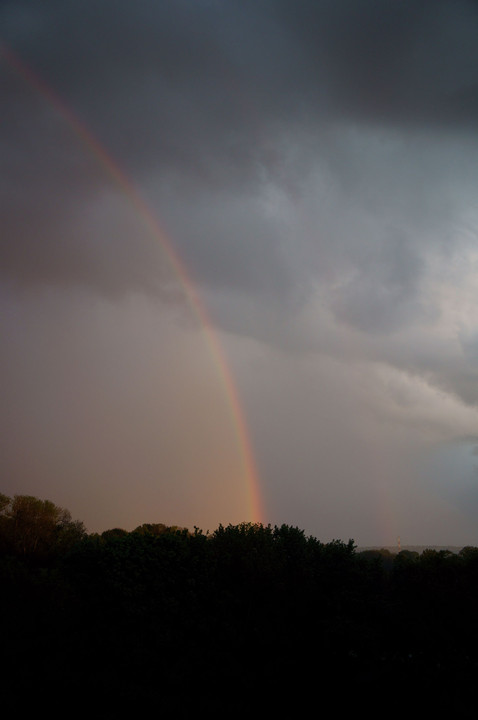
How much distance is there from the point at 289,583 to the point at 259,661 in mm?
6663

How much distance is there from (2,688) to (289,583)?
61.6ft

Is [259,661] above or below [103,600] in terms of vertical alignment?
below

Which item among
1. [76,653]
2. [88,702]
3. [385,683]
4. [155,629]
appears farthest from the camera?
[155,629]

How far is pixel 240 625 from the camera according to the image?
3023 centimetres

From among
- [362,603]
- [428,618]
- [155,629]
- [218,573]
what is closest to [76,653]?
[155,629]

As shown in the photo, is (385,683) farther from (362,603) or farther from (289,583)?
(289,583)

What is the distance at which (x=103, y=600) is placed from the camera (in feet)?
107

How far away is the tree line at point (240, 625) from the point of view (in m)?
23.2

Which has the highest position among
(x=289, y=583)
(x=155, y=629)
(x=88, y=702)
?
(x=289, y=583)

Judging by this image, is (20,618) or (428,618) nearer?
(20,618)

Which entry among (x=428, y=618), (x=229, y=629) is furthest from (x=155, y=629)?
(x=428, y=618)

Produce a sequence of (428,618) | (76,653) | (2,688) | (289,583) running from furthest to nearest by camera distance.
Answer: (289,583) → (428,618) → (76,653) → (2,688)

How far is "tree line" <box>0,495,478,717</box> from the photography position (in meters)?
23.2

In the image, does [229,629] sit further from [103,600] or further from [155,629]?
[103,600]
